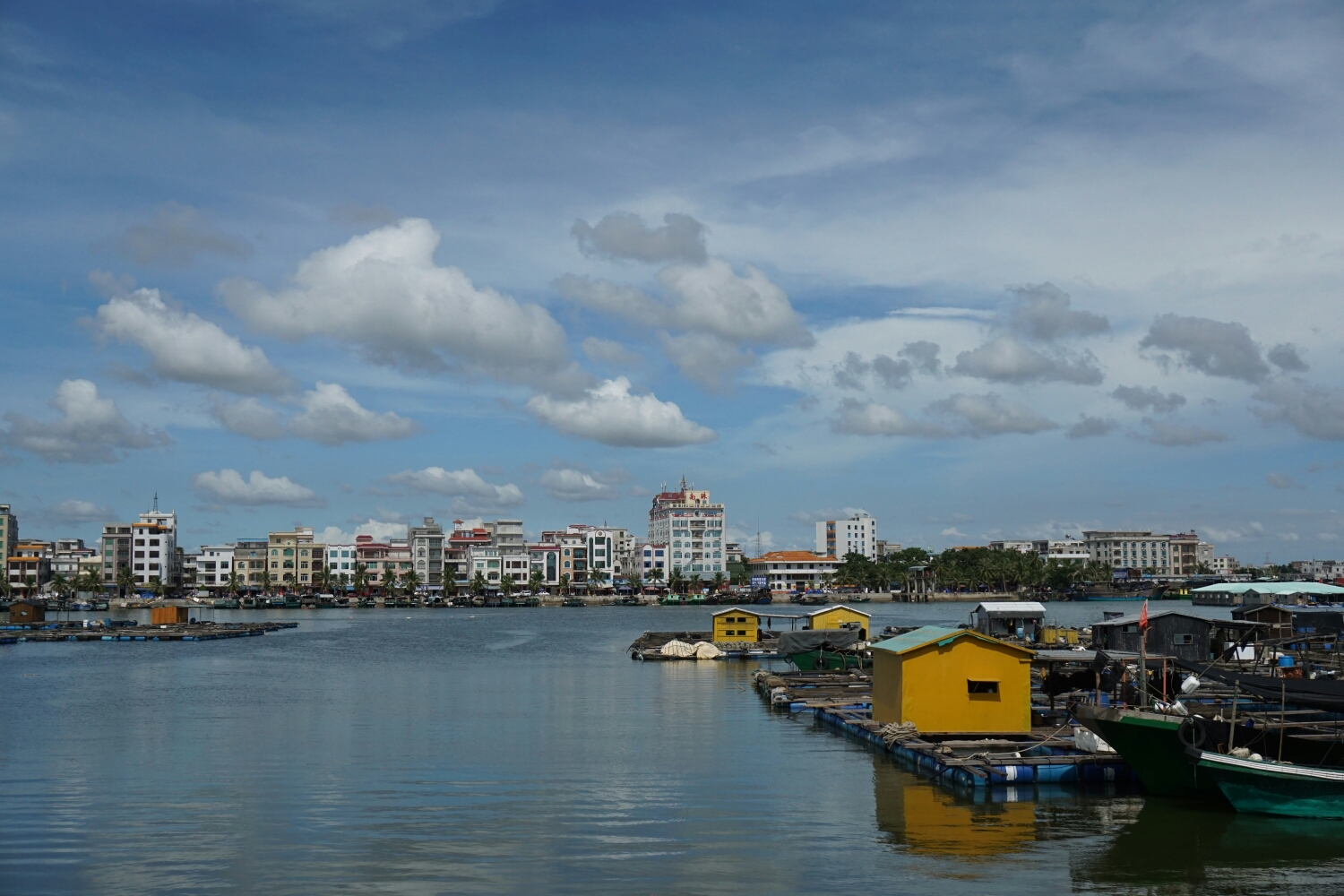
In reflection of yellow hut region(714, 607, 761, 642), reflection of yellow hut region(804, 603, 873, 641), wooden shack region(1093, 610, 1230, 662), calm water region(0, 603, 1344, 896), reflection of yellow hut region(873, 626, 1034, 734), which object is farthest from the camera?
reflection of yellow hut region(714, 607, 761, 642)

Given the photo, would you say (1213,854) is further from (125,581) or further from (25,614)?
(125,581)

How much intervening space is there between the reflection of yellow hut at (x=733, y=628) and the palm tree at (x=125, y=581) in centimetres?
14521

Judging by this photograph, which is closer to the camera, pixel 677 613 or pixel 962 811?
pixel 962 811

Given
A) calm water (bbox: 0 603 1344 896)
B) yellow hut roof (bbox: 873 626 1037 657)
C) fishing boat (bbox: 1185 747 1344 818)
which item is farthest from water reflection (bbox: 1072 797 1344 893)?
yellow hut roof (bbox: 873 626 1037 657)

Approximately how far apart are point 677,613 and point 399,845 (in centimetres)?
14209

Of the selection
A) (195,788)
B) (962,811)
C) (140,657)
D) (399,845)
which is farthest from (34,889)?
(140,657)

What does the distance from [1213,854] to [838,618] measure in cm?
4194

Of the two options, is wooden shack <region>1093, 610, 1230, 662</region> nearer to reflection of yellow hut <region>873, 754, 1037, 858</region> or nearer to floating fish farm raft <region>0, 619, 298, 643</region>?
→ reflection of yellow hut <region>873, 754, 1037, 858</region>

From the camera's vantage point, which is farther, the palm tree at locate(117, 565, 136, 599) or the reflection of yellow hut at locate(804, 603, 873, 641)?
the palm tree at locate(117, 565, 136, 599)

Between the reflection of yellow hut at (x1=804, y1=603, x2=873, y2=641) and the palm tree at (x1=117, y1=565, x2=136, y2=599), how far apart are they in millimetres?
157056

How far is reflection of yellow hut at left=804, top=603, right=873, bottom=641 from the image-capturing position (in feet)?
206

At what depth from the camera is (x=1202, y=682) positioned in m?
41.3

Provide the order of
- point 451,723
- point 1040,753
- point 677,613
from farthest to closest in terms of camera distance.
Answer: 1. point 677,613
2. point 451,723
3. point 1040,753

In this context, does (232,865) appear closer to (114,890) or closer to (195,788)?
(114,890)
